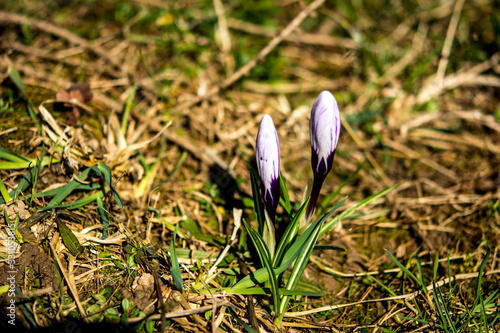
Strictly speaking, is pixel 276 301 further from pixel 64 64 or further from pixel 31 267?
pixel 64 64

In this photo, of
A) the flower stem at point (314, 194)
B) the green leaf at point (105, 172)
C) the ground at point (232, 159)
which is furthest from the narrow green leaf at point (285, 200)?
the green leaf at point (105, 172)

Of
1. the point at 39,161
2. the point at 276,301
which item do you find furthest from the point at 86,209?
the point at 276,301

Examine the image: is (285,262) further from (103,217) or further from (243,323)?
(103,217)

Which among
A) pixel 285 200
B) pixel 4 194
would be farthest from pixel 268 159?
pixel 4 194

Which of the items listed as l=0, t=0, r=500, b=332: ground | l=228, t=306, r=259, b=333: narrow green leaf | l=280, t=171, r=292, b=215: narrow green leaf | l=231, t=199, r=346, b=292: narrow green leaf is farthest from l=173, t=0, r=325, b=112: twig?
l=228, t=306, r=259, b=333: narrow green leaf

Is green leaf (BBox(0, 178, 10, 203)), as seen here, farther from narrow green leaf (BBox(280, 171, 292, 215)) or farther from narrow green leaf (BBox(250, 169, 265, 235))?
narrow green leaf (BBox(280, 171, 292, 215))

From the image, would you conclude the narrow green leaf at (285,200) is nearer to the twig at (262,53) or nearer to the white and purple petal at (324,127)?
the white and purple petal at (324,127)
